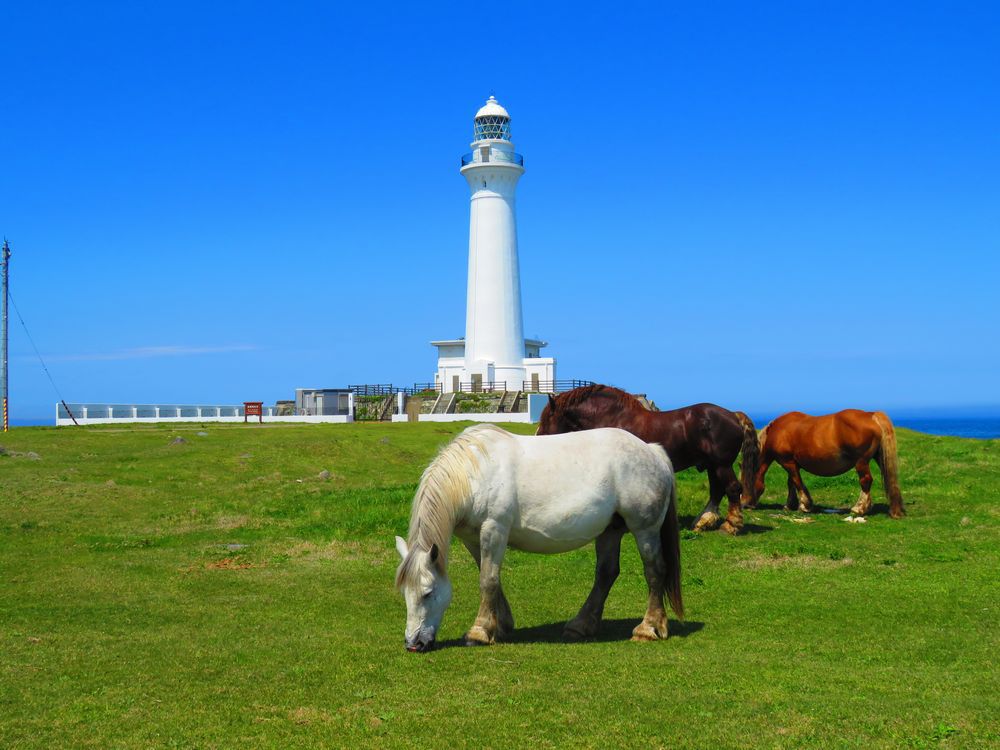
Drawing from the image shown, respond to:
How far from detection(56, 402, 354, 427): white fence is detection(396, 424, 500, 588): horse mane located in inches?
1688

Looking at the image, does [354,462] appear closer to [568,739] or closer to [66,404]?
[568,739]

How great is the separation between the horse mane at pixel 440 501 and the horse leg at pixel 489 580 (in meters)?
0.44

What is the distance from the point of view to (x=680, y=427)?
18.1 metres

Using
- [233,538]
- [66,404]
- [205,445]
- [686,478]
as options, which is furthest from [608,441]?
[66,404]

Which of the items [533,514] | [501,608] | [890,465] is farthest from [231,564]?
[890,465]

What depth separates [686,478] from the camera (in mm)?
24469

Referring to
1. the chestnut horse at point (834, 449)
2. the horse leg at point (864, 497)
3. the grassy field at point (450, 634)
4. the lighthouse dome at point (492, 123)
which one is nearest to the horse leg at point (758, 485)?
the chestnut horse at point (834, 449)

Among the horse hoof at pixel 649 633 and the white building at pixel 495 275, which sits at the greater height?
the white building at pixel 495 275

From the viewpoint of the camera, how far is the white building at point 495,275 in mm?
65375

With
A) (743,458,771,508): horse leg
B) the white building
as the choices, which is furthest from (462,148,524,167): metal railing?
(743,458,771,508): horse leg

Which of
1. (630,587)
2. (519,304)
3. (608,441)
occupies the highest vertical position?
(519,304)

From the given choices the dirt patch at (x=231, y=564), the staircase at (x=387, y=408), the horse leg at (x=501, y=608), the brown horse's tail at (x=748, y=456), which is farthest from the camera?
the staircase at (x=387, y=408)

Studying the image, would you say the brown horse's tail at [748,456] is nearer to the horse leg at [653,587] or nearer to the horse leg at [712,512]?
the horse leg at [712,512]

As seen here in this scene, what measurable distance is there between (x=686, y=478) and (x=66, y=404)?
39.6 metres
